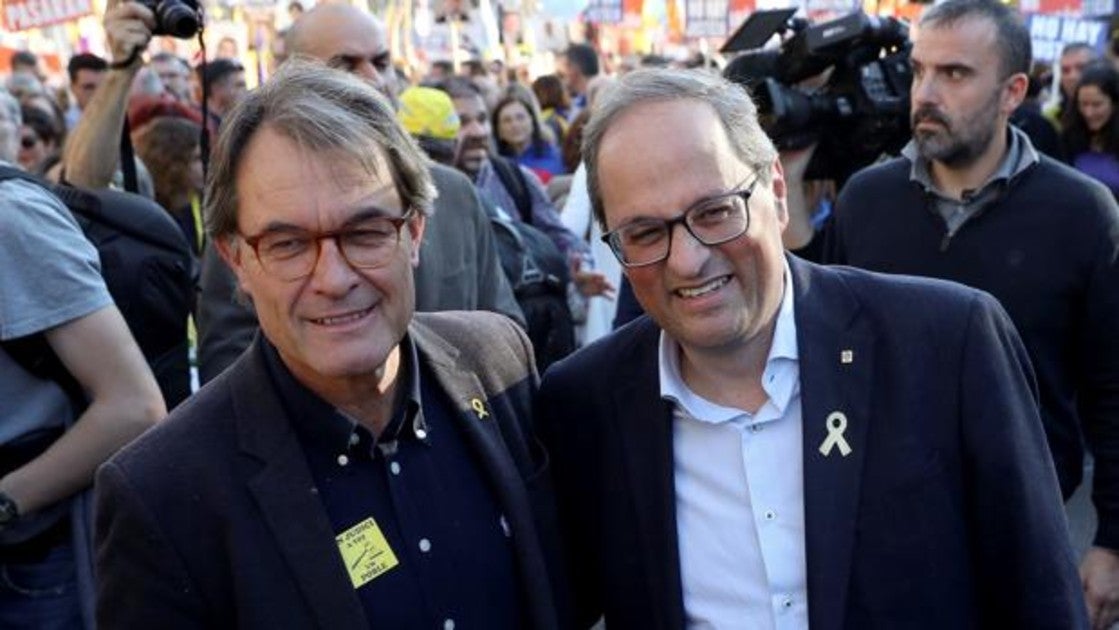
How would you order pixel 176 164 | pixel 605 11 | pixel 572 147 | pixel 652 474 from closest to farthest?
pixel 652 474
pixel 176 164
pixel 572 147
pixel 605 11

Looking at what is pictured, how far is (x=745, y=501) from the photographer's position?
2.43m

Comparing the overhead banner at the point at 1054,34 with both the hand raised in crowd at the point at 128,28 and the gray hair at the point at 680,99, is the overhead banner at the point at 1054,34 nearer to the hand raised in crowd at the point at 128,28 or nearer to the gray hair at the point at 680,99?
the hand raised in crowd at the point at 128,28

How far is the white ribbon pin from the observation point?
2.38 metres

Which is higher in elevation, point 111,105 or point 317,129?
point 317,129

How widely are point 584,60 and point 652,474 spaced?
12.5 metres

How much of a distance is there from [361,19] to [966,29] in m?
1.78

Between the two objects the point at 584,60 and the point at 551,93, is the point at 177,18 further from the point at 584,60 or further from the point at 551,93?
the point at 584,60

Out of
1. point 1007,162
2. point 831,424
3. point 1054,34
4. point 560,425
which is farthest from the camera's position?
point 1054,34

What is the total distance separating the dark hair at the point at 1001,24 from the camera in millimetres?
4180

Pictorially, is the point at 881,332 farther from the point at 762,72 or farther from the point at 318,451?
the point at 762,72

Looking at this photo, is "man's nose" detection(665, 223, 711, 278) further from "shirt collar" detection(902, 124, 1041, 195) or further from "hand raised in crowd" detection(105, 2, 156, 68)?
"hand raised in crowd" detection(105, 2, 156, 68)

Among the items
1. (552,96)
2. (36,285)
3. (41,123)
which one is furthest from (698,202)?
(552,96)

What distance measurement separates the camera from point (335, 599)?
7.25ft

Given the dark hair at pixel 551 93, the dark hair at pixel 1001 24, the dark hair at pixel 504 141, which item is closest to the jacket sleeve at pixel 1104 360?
the dark hair at pixel 1001 24
